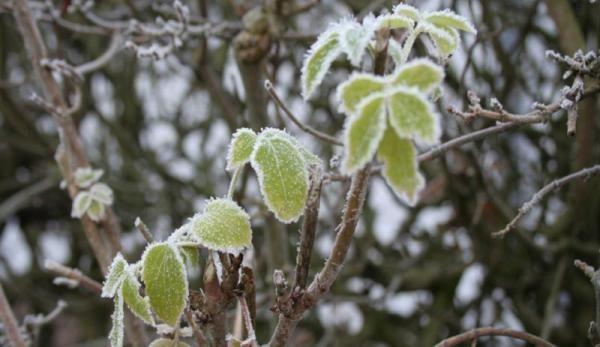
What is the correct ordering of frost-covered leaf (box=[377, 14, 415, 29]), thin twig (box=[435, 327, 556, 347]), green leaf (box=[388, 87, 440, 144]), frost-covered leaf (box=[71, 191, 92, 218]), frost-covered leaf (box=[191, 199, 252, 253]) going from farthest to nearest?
frost-covered leaf (box=[71, 191, 92, 218]), thin twig (box=[435, 327, 556, 347]), frost-covered leaf (box=[191, 199, 252, 253]), frost-covered leaf (box=[377, 14, 415, 29]), green leaf (box=[388, 87, 440, 144])

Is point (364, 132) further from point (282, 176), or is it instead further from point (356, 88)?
point (282, 176)

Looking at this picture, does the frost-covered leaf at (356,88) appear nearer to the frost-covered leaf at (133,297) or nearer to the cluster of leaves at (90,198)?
the frost-covered leaf at (133,297)

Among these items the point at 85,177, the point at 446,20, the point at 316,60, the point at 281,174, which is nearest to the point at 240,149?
the point at 281,174

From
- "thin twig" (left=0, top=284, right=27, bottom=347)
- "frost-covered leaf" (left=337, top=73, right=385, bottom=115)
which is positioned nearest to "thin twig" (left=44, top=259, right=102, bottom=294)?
"thin twig" (left=0, top=284, right=27, bottom=347)

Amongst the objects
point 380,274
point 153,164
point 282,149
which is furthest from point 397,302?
point 282,149

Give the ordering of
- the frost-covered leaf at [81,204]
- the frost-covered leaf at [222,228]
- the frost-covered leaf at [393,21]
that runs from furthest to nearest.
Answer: the frost-covered leaf at [81,204]
the frost-covered leaf at [222,228]
the frost-covered leaf at [393,21]

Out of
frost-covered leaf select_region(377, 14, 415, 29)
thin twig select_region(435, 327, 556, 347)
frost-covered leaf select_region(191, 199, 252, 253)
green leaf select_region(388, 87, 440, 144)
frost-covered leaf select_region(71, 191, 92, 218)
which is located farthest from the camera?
frost-covered leaf select_region(71, 191, 92, 218)

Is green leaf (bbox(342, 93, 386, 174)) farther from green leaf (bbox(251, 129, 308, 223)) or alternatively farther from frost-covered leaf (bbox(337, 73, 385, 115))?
green leaf (bbox(251, 129, 308, 223))

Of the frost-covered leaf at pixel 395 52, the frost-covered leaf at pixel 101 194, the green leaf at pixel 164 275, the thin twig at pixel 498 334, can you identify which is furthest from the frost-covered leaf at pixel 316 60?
the frost-covered leaf at pixel 101 194
